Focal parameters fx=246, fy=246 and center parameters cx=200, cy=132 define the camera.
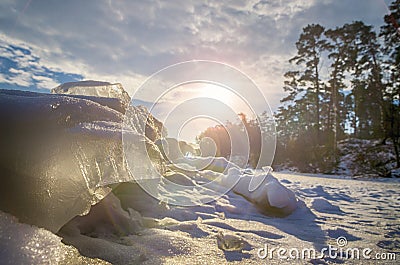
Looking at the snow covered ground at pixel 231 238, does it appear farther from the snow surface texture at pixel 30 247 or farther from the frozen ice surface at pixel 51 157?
the frozen ice surface at pixel 51 157

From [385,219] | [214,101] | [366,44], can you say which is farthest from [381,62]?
[385,219]

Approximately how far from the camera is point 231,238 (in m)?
1.83

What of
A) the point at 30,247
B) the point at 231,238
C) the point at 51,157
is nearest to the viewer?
the point at 30,247

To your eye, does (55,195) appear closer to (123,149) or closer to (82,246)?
(82,246)

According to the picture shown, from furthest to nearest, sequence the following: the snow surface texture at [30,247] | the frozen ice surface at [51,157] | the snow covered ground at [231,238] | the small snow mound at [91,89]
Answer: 1. the small snow mound at [91,89]
2. the snow covered ground at [231,238]
3. the frozen ice surface at [51,157]
4. the snow surface texture at [30,247]

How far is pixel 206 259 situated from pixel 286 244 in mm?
776

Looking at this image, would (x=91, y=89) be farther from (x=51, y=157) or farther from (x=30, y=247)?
(x=30, y=247)

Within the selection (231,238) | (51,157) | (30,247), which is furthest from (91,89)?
(231,238)

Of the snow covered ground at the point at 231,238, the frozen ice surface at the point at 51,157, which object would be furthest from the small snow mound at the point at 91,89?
the snow covered ground at the point at 231,238

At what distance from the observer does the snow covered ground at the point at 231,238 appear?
50.6 inches

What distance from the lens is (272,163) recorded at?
1895 centimetres

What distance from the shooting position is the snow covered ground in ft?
4.21

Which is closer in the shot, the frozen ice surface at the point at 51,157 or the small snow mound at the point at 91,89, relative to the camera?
the frozen ice surface at the point at 51,157

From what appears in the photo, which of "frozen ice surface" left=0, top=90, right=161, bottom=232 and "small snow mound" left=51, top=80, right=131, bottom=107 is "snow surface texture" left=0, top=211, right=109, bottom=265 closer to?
"frozen ice surface" left=0, top=90, right=161, bottom=232
